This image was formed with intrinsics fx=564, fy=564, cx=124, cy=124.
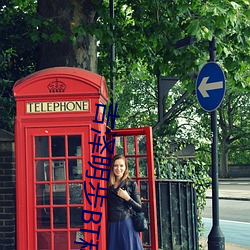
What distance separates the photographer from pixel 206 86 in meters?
8.21

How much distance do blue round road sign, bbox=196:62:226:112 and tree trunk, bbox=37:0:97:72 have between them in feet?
5.55

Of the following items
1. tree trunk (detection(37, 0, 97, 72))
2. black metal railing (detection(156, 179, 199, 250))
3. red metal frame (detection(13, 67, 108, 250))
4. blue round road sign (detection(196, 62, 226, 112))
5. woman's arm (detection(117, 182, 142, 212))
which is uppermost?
tree trunk (detection(37, 0, 97, 72))

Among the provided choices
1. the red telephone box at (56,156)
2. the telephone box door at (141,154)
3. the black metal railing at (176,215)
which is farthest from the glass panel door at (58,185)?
the black metal railing at (176,215)

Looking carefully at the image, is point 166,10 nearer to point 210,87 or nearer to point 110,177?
point 210,87

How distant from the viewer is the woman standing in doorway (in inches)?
235

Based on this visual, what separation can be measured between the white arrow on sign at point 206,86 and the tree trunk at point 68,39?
5.56ft

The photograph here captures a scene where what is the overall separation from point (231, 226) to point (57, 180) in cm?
1017

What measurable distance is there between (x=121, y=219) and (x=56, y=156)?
101 centimetres

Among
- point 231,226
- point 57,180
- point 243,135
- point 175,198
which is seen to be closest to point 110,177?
point 57,180

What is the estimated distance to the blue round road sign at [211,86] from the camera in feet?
26.3

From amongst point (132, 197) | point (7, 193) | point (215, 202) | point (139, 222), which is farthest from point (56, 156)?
point (215, 202)

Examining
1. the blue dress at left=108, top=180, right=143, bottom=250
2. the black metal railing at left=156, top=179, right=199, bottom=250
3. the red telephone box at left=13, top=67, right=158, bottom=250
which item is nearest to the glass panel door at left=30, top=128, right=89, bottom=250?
the red telephone box at left=13, top=67, right=158, bottom=250

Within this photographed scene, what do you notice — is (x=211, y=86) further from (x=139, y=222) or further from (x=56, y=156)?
(x=56, y=156)

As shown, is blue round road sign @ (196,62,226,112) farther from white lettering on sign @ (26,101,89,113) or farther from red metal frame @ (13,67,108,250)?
white lettering on sign @ (26,101,89,113)
